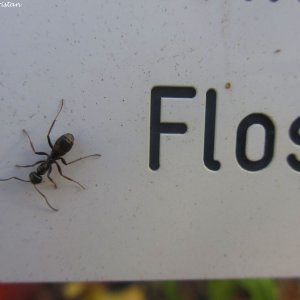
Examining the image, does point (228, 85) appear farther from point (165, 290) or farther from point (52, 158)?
point (165, 290)

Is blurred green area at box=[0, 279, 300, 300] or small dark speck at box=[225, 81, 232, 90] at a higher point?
small dark speck at box=[225, 81, 232, 90]

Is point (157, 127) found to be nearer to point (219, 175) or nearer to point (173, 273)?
point (219, 175)

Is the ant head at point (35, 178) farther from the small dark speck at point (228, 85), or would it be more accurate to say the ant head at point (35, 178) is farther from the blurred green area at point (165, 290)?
the blurred green area at point (165, 290)

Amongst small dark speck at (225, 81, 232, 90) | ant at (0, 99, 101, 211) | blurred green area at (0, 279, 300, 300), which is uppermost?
small dark speck at (225, 81, 232, 90)

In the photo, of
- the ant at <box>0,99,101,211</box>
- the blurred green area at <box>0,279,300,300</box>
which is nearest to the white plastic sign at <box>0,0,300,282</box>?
the ant at <box>0,99,101,211</box>

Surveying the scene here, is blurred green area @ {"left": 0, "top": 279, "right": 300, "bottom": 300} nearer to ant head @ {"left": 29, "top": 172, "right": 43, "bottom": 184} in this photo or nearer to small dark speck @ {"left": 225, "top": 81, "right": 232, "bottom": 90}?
ant head @ {"left": 29, "top": 172, "right": 43, "bottom": 184}

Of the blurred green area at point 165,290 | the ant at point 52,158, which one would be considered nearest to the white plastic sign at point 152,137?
the ant at point 52,158

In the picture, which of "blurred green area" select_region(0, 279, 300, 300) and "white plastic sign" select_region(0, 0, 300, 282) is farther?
"blurred green area" select_region(0, 279, 300, 300)
